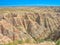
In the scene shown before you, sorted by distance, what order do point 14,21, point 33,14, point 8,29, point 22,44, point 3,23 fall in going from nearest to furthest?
1. point 22,44
2. point 8,29
3. point 3,23
4. point 14,21
5. point 33,14

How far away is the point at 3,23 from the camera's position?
55.9 meters

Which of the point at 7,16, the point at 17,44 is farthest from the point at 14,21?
the point at 17,44

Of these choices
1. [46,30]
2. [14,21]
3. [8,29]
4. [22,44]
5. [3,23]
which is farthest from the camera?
[46,30]

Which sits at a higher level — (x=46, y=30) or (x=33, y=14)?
(x=33, y=14)

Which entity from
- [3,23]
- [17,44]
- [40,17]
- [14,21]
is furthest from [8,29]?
[17,44]

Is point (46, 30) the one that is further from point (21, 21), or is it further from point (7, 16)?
point (7, 16)

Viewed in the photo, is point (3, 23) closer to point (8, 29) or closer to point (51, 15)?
point (8, 29)

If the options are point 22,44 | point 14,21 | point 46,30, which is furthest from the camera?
point 46,30

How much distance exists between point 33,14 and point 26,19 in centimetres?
493

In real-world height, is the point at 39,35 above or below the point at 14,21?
below

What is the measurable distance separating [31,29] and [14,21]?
616cm

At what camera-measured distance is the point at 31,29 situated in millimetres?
67875

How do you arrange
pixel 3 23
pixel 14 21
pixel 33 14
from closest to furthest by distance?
pixel 3 23
pixel 14 21
pixel 33 14

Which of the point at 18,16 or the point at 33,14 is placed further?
the point at 33,14
